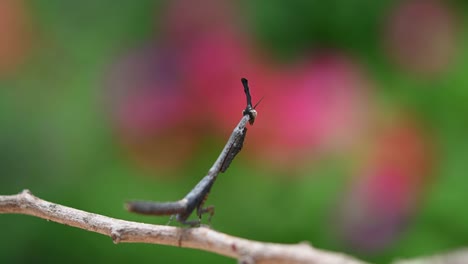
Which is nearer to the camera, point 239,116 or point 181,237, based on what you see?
point 181,237

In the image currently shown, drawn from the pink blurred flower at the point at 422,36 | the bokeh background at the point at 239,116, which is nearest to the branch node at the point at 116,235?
the bokeh background at the point at 239,116

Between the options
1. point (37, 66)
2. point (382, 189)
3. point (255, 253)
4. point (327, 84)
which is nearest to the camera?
point (255, 253)

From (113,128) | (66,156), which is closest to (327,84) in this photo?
(113,128)

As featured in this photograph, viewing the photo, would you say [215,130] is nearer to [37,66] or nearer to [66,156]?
[66,156]

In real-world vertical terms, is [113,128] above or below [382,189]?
above

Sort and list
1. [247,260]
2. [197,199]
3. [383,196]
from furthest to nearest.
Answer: [383,196] < [197,199] < [247,260]

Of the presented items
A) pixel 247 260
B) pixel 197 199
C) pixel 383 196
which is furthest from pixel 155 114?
pixel 247 260

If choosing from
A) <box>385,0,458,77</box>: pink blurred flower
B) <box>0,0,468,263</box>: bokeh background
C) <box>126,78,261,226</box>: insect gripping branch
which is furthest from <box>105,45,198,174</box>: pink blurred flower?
<box>126,78,261,226</box>: insect gripping branch

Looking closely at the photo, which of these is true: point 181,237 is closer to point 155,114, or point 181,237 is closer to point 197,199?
point 197,199
